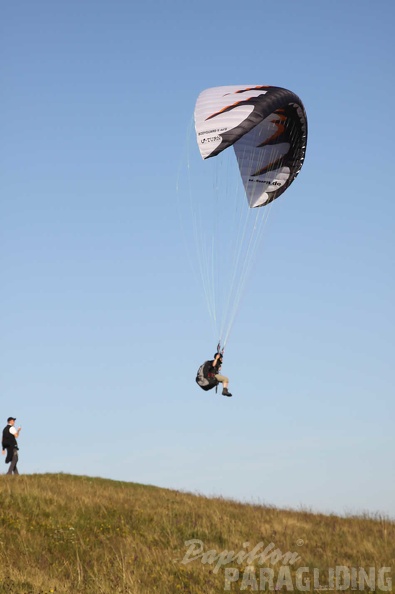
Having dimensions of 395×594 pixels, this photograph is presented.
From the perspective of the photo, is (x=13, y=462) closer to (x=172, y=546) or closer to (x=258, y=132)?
(x=172, y=546)

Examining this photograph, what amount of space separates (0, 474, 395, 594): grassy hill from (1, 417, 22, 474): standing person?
3243 millimetres

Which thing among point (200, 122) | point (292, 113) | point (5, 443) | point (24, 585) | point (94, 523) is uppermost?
point (292, 113)

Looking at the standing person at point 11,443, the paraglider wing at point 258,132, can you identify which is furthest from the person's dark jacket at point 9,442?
the paraglider wing at point 258,132

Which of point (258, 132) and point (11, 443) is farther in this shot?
point (11, 443)

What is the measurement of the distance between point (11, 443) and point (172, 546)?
1015 centimetres

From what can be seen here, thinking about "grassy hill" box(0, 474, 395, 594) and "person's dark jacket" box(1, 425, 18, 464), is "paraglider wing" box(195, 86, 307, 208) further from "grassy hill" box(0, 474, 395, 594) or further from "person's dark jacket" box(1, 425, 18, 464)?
"person's dark jacket" box(1, 425, 18, 464)

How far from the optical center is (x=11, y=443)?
23.3 m

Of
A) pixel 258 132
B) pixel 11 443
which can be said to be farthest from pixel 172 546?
pixel 258 132

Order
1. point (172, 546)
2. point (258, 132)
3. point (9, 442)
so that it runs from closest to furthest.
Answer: point (172, 546) → point (258, 132) → point (9, 442)

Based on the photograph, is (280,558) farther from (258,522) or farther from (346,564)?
(258,522)

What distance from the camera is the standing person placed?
23219 millimetres

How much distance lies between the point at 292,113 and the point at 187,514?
37.8 ft

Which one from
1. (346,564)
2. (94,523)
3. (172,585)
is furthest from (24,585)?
(346,564)

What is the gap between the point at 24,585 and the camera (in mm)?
11906
